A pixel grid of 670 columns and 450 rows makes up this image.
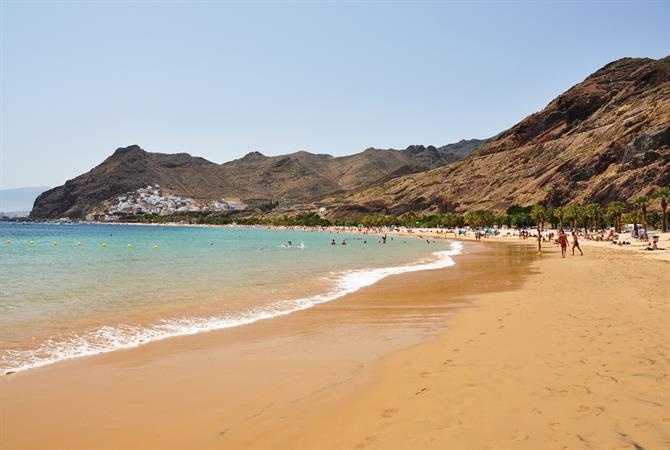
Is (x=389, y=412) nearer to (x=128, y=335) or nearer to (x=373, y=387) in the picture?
(x=373, y=387)

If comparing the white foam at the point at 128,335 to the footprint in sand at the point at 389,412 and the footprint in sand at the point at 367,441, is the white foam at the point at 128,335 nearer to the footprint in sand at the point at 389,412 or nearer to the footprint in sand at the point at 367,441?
the footprint in sand at the point at 389,412

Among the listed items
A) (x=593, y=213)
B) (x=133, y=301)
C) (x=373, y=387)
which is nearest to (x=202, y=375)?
(x=373, y=387)

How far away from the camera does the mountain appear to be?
4220 inches

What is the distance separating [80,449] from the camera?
18.9ft

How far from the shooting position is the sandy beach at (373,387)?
581 cm

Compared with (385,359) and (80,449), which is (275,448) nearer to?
(80,449)

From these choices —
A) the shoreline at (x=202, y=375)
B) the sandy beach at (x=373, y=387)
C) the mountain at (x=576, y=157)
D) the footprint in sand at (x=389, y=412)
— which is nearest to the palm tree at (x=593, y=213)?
the mountain at (x=576, y=157)

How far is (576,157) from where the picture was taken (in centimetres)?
12706

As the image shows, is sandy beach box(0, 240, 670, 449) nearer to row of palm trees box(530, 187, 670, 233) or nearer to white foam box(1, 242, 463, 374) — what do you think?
white foam box(1, 242, 463, 374)

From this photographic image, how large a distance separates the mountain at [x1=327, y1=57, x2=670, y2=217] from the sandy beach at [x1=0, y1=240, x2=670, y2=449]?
104415mm

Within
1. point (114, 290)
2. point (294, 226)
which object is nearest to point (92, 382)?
point (114, 290)

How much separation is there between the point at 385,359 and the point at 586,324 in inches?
223

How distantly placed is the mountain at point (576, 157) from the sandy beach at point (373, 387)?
10441cm

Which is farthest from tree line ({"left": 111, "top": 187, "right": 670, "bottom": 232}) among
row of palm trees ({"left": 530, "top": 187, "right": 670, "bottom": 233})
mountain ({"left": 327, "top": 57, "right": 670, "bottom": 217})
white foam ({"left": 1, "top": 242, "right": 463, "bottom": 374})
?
white foam ({"left": 1, "top": 242, "right": 463, "bottom": 374})
